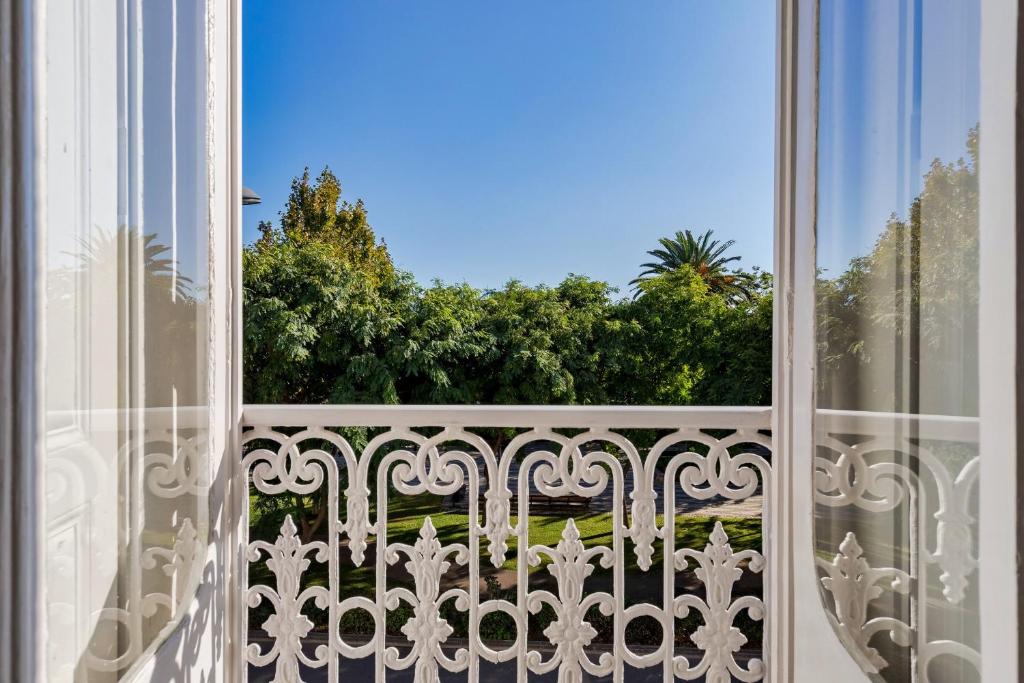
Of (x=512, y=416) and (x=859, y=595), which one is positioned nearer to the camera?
(x=859, y=595)

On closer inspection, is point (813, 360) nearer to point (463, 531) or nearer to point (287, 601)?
point (287, 601)

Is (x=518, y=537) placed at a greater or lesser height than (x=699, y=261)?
lesser

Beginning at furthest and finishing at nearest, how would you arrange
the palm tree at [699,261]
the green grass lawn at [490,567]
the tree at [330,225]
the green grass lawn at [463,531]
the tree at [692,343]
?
the palm tree at [699,261] < the tree at [692,343] < the tree at [330,225] < the green grass lawn at [463,531] < the green grass lawn at [490,567]

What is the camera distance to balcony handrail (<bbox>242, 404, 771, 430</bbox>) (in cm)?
136

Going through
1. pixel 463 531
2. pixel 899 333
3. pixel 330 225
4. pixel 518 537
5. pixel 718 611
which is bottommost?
pixel 463 531

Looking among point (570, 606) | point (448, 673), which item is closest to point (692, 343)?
point (448, 673)

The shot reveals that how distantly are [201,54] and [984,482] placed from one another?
1379 mm

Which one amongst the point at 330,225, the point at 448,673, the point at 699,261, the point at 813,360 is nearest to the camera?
the point at 813,360

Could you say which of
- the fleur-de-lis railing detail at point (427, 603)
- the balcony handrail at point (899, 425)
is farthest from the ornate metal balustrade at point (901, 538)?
the fleur-de-lis railing detail at point (427, 603)

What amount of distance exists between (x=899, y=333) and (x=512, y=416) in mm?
853

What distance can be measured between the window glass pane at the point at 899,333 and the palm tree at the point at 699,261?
454cm

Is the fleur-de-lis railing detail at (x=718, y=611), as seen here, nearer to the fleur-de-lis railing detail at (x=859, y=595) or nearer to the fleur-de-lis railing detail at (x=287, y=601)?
the fleur-de-lis railing detail at (x=859, y=595)

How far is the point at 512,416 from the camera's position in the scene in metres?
1.37

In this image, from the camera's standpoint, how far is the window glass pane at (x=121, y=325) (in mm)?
681
